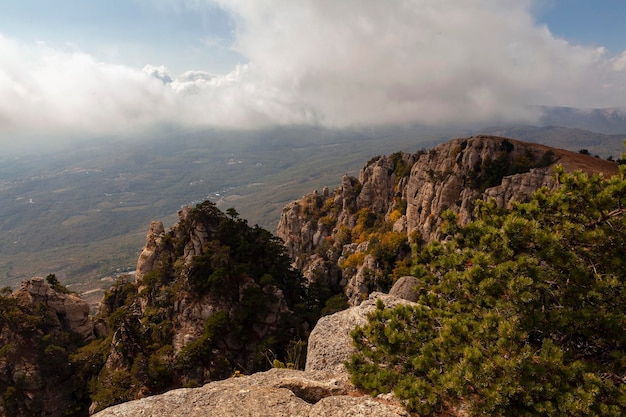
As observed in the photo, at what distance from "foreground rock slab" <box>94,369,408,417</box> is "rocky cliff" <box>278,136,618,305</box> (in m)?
31.2

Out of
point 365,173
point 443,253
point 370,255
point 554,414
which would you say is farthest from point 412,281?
point 365,173

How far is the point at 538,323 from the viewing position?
906 centimetres

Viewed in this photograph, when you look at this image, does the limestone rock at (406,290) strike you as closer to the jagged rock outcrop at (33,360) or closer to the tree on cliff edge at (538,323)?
the tree on cliff edge at (538,323)

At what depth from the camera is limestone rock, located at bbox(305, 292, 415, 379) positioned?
15641 millimetres

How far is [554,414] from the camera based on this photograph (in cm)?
770

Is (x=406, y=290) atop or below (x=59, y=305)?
atop

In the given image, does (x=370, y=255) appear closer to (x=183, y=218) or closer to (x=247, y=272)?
(x=247, y=272)

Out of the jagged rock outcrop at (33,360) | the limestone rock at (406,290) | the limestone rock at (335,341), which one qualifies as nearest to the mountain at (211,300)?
the jagged rock outcrop at (33,360)

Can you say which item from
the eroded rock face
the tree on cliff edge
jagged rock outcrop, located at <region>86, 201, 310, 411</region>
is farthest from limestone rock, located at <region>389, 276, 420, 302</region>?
the eroded rock face

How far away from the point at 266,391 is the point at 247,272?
106 feet

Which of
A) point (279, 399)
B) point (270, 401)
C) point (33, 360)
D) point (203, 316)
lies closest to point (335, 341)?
point (279, 399)

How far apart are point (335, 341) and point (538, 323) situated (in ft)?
32.4

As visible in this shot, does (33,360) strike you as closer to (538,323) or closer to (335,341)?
(335,341)

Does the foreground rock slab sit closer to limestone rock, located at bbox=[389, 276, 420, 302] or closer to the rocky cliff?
limestone rock, located at bbox=[389, 276, 420, 302]
